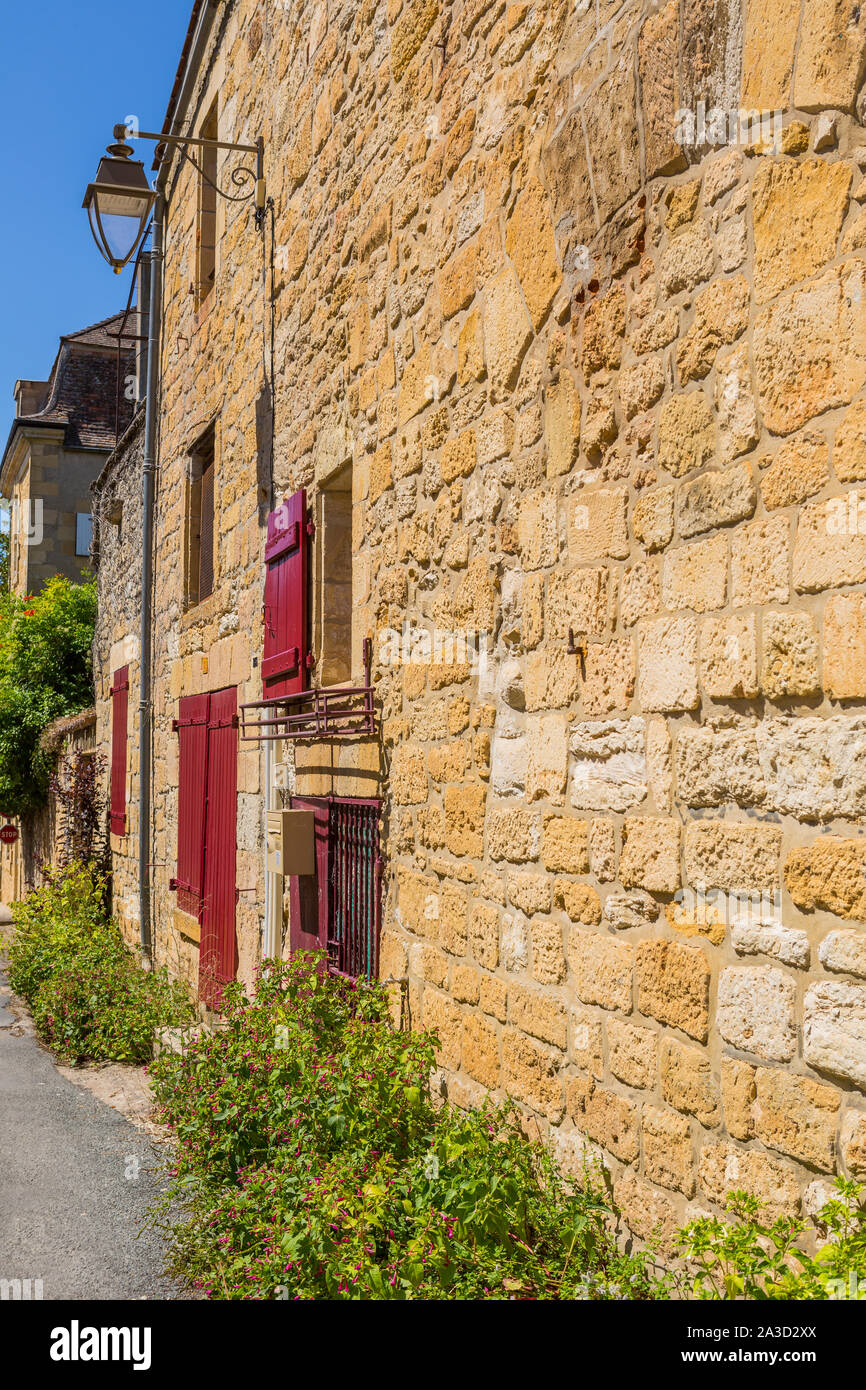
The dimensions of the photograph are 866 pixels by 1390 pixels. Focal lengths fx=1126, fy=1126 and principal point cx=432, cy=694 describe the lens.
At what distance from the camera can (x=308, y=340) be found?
5.40 m

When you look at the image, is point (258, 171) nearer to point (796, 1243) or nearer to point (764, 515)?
point (764, 515)

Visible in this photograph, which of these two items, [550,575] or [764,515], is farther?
[550,575]

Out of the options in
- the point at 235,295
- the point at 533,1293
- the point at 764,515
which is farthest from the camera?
the point at 235,295

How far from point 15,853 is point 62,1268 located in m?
13.9

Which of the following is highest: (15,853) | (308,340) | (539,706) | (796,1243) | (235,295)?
(235,295)

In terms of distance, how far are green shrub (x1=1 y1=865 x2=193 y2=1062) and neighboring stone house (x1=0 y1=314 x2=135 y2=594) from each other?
11.6 metres

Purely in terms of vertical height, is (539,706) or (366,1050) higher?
(539,706)

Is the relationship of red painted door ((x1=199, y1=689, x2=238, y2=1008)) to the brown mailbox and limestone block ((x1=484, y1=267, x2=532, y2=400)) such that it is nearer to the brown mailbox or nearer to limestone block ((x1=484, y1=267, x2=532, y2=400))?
the brown mailbox

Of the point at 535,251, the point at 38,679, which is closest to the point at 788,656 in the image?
the point at 535,251

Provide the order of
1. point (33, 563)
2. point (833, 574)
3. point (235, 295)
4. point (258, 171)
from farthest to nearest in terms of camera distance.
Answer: point (33, 563) < point (235, 295) < point (258, 171) < point (833, 574)

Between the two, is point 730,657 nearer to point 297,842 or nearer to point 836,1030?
point 836,1030

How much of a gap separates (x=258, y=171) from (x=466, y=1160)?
5.59 m

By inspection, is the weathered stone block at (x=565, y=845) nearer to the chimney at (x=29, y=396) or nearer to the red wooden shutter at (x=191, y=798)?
the red wooden shutter at (x=191, y=798)
